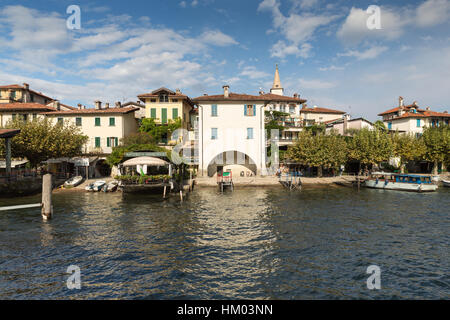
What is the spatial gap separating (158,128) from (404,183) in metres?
34.1

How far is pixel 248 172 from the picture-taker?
132ft

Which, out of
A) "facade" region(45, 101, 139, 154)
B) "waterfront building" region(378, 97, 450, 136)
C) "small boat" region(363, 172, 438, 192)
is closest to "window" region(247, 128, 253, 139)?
"small boat" region(363, 172, 438, 192)

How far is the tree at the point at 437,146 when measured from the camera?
1658 inches

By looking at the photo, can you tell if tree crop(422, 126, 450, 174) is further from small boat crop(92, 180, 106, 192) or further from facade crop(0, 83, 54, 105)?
facade crop(0, 83, 54, 105)

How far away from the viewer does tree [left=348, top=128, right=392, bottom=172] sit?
130 feet

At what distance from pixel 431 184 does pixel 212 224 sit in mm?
28863

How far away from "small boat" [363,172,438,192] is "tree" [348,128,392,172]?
3.84 m

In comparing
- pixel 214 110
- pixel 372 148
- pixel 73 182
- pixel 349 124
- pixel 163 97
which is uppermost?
pixel 163 97

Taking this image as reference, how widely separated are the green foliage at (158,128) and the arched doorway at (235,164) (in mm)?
8953

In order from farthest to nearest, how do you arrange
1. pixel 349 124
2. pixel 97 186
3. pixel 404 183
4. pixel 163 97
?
pixel 349 124, pixel 163 97, pixel 404 183, pixel 97 186

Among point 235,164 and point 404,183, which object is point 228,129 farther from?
point 404,183

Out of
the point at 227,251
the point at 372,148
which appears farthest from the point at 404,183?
the point at 227,251

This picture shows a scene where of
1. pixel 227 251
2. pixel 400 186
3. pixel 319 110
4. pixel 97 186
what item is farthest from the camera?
pixel 319 110

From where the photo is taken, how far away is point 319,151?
127 ft
